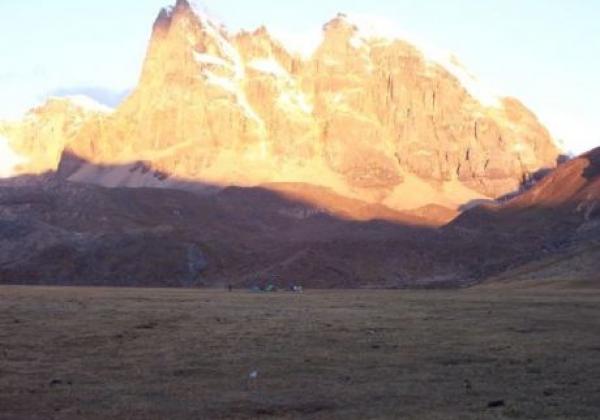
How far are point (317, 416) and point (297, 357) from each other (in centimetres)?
1241

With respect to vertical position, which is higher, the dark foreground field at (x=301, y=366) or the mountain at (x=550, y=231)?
Result: the mountain at (x=550, y=231)

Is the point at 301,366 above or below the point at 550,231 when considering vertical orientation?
below

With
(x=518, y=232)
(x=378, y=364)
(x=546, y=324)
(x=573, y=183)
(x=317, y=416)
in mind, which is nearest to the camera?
(x=317, y=416)

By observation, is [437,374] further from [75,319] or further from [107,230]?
[107,230]

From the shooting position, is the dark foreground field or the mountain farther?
the mountain

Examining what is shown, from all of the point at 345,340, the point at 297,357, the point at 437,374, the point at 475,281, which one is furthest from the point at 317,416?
the point at 475,281

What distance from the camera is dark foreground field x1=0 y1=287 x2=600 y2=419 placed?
25.0 m

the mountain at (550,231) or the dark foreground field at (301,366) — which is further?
the mountain at (550,231)

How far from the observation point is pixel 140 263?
15325 centimetres

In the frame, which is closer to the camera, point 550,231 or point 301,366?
point 301,366

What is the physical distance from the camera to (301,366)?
33500 mm

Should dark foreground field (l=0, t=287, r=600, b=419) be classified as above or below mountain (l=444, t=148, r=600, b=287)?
below

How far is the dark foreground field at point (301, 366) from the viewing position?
25.0 metres

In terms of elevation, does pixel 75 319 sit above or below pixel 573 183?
below
